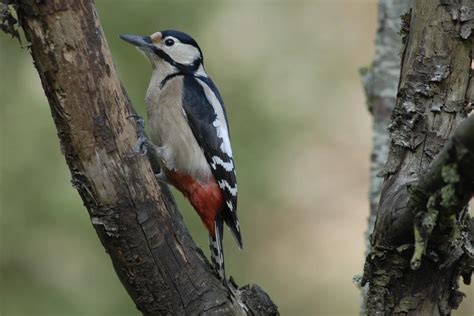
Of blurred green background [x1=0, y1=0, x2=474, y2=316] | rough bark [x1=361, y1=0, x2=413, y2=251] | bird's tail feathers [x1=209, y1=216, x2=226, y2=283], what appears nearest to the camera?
bird's tail feathers [x1=209, y1=216, x2=226, y2=283]

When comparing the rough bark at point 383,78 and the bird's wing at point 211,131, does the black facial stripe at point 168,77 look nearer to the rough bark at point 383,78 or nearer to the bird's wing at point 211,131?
the bird's wing at point 211,131

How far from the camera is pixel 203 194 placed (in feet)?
12.8

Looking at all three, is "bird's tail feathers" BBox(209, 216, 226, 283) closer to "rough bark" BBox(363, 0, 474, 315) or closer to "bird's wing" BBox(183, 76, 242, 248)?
"bird's wing" BBox(183, 76, 242, 248)

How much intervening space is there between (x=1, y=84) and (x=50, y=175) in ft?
2.60

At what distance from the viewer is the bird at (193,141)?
385 centimetres

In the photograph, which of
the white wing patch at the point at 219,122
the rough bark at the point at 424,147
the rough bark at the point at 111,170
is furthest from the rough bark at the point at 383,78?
the rough bark at the point at 111,170

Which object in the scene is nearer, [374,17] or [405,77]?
[405,77]

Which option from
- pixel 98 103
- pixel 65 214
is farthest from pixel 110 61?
pixel 65 214

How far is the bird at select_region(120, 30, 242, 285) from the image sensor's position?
3848 mm

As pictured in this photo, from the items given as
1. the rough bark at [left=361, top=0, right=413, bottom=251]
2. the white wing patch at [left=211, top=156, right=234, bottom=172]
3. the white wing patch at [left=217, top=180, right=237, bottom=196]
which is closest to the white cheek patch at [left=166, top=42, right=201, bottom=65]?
the white wing patch at [left=211, top=156, right=234, bottom=172]

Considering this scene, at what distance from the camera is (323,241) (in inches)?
313

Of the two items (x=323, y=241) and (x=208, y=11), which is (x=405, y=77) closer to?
(x=208, y=11)

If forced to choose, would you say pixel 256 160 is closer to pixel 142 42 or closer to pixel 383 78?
pixel 383 78

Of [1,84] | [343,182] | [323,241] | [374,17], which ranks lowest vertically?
[1,84]
